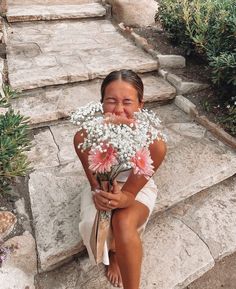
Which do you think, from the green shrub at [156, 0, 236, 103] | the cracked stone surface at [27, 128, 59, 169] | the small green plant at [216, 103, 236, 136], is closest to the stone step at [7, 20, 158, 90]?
the green shrub at [156, 0, 236, 103]

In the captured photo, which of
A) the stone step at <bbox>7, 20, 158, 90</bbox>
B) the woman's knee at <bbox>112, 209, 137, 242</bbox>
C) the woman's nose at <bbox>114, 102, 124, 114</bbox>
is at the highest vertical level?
the woman's nose at <bbox>114, 102, 124, 114</bbox>

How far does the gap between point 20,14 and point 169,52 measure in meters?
2.21

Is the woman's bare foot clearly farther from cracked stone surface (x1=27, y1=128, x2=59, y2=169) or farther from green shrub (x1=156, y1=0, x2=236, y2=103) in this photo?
green shrub (x1=156, y1=0, x2=236, y2=103)

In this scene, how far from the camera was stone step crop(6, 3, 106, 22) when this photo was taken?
4.77m

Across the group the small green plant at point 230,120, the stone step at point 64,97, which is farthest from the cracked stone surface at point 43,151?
the small green plant at point 230,120

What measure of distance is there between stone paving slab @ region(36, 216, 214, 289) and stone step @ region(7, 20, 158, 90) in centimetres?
193

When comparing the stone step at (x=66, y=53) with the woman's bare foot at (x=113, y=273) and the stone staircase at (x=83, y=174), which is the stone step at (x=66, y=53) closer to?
the stone staircase at (x=83, y=174)

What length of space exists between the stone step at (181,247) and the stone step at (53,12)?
343cm

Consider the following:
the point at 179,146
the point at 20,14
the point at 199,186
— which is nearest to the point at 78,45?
the point at 20,14

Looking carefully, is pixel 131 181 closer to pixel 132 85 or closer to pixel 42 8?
pixel 132 85

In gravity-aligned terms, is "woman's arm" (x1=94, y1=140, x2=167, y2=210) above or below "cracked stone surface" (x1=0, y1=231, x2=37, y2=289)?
above

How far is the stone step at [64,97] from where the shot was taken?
10.7ft

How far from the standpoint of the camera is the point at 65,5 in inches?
210

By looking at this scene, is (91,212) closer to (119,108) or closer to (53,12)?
(119,108)
